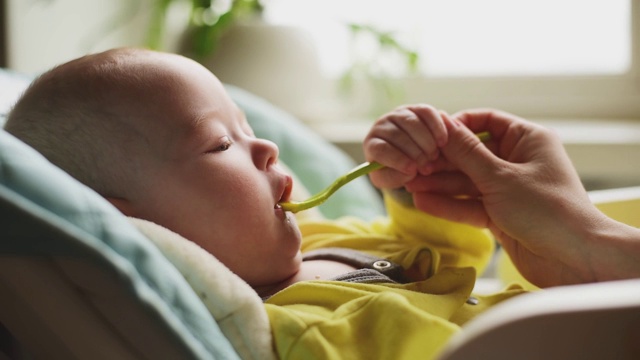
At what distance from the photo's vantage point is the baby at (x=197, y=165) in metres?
0.79

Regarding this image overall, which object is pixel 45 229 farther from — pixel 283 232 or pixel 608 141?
pixel 608 141

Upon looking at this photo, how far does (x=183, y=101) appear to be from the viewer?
0.84m

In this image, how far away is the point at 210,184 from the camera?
0.82 meters

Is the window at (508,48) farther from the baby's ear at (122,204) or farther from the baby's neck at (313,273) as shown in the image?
the baby's ear at (122,204)

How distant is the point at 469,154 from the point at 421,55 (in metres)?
1.13

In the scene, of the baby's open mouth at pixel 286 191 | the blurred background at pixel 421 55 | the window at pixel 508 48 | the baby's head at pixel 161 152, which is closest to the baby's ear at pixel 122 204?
the baby's head at pixel 161 152

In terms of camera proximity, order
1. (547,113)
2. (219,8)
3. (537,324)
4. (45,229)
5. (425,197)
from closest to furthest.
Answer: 1. (537,324)
2. (45,229)
3. (425,197)
4. (219,8)
5. (547,113)

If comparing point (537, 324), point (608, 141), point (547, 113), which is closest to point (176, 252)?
point (537, 324)

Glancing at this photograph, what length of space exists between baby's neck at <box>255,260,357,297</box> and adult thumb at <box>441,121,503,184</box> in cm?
17

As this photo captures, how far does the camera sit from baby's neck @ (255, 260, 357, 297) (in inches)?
34.4

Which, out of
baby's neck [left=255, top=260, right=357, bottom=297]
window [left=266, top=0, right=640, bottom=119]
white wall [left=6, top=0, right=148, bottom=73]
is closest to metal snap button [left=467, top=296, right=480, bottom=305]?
baby's neck [left=255, top=260, right=357, bottom=297]

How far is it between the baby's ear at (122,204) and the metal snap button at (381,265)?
0.26m

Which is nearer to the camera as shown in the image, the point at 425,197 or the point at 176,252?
the point at 176,252

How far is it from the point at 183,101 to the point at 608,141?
105 centimetres
